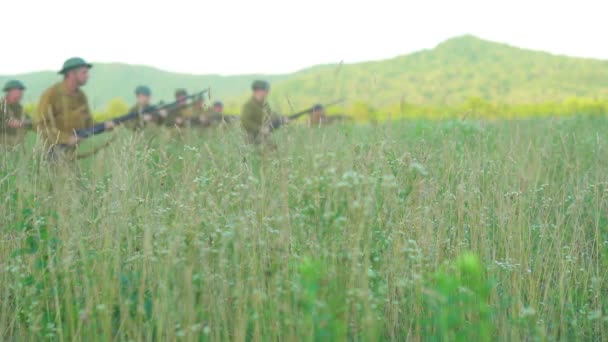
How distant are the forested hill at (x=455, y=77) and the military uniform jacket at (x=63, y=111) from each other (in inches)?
1554

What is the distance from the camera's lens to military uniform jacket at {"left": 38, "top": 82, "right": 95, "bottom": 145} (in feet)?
22.5

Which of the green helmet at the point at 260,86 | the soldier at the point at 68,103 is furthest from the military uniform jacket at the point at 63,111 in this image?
the green helmet at the point at 260,86

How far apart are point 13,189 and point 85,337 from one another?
162 cm

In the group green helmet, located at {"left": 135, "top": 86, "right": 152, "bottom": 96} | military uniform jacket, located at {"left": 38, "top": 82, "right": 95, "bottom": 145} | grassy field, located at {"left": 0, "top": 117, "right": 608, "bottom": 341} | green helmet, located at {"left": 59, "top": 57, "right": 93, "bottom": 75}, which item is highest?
green helmet, located at {"left": 59, "top": 57, "right": 93, "bottom": 75}

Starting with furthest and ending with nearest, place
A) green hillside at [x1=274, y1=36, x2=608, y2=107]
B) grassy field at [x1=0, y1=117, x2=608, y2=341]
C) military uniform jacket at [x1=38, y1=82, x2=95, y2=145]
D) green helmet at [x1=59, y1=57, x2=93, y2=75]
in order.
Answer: green hillside at [x1=274, y1=36, x2=608, y2=107] → green helmet at [x1=59, y1=57, x2=93, y2=75] → military uniform jacket at [x1=38, y1=82, x2=95, y2=145] → grassy field at [x1=0, y1=117, x2=608, y2=341]

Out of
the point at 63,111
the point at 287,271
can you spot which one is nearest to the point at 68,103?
the point at 63,111

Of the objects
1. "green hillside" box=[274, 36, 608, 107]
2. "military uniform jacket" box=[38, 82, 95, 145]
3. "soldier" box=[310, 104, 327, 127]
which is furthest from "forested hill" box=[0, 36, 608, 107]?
"soldier" box=[310, 104, 327, 127]

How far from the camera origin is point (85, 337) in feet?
8.82

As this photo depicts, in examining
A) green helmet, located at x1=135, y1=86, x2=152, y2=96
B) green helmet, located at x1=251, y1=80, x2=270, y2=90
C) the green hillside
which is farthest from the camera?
the green hillside

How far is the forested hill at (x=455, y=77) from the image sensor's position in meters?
64.1

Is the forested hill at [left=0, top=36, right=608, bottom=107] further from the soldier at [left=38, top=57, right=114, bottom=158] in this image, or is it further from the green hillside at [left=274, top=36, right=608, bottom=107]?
the soldier at [left=38, top=57, right=114, bottom=158]

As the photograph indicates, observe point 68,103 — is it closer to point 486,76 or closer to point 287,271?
point 287,271

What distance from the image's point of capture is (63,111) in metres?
7.04

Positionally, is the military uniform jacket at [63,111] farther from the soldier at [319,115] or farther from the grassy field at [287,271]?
the grassy field at [287,271]
